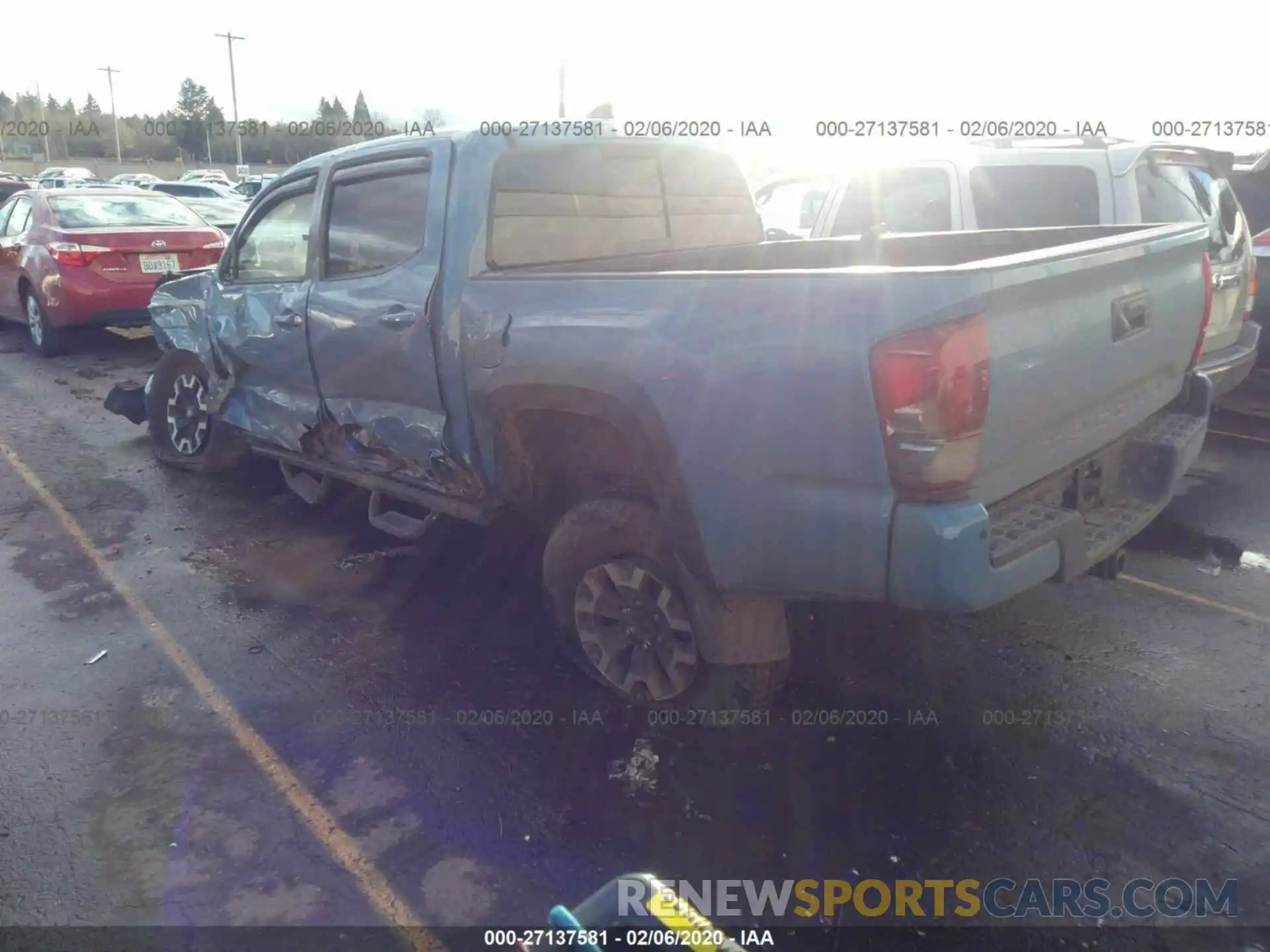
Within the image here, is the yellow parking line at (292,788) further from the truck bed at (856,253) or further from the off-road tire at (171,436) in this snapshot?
the truck bed at (856,253)

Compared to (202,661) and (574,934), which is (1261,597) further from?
(202,661)

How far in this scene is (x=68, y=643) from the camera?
13.5 ft

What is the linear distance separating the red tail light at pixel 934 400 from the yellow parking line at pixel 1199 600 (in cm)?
235

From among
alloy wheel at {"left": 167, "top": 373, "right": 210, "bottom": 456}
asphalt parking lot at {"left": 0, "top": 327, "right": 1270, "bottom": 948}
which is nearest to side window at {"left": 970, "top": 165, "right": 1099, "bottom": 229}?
asphalt parking lot at {"left": 0, "top": 327, "right": 1270, "bottom": 948}

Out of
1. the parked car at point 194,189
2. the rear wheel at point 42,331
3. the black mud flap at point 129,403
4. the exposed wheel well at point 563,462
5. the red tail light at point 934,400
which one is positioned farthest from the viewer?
the parked car at point 194,189

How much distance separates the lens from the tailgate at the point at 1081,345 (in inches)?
102

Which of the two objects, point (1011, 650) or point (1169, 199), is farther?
point (1169, 199)

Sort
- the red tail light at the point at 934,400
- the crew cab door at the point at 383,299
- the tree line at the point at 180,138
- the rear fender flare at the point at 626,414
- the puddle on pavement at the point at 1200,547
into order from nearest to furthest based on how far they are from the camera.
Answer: the red tail light at the point at 934,400
the rear fender flare at the point at 626,414
the crew cab door at the point at 383,299
the puddle on pavement at the point at 1200,547
the tree line at the point at 180,138

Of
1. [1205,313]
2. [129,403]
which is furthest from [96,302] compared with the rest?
[1205,313]

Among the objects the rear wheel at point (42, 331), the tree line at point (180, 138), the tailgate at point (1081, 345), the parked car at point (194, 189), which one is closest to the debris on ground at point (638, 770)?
the tailgate at point (1081, 345)

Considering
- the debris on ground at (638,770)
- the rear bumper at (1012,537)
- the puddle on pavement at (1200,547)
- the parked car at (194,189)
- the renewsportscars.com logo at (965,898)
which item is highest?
the parked car at (194,189)

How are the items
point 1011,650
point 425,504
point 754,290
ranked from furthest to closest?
point 425,504
point 1011,650
point 754,290

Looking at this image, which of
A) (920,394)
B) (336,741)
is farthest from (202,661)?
(920,394)

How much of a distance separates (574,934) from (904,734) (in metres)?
2.07
